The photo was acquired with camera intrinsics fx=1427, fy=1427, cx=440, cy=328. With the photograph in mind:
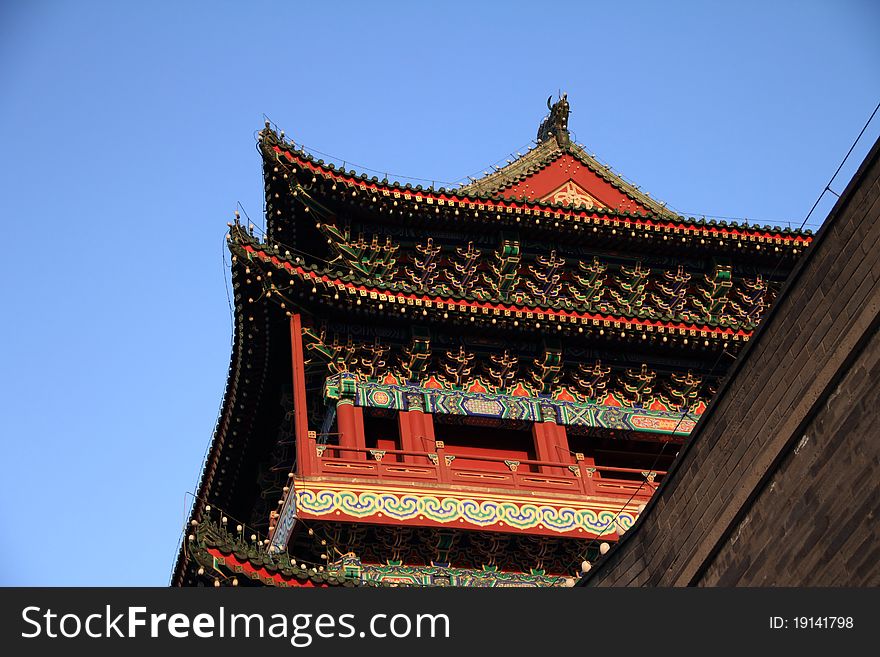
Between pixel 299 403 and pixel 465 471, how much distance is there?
2.85 meters

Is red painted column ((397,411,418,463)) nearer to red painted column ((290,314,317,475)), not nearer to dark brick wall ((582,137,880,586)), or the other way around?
red painted column ((290,314,317,475))

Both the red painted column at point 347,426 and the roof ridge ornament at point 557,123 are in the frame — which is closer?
the red painted column at point 347,426

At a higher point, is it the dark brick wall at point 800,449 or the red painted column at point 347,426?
the red painted column at point 347,426

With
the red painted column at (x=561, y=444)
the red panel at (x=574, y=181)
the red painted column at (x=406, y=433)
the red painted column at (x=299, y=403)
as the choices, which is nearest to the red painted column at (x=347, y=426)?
the red painted column at (x=299, y=403)

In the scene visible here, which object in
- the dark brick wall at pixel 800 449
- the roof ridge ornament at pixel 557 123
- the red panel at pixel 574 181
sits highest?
the roof ridge ornament at pixel 557 123

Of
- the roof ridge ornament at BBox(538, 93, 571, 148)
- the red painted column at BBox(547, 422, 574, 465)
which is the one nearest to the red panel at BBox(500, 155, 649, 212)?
the roof ridge ornament at BBox(538, 93, 571, 148)

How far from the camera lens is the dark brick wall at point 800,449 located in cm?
1155

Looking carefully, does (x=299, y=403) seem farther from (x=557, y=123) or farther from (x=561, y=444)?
(x=557, y=123)

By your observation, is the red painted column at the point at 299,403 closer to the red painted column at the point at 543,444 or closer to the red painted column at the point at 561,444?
the red painted column at the point at 543,444

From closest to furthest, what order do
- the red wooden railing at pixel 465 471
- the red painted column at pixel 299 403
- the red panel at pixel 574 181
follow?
the red painted column at pixel 299 403, the red wooden railing at pixel 465 471, the red panel at pixel 574 181

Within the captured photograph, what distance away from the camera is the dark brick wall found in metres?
11.6

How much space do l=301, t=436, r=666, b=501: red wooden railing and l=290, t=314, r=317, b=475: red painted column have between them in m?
0.10

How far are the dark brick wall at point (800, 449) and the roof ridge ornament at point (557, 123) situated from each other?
60.5 ft

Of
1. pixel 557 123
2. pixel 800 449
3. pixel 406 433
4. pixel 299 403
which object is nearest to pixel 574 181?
pixel 557 123
